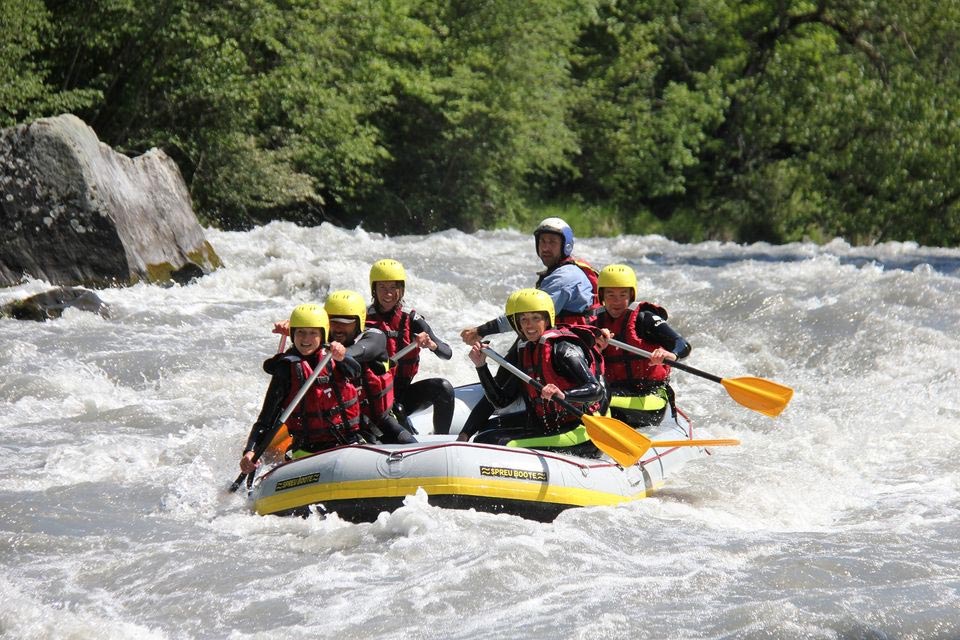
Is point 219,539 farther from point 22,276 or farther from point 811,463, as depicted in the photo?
point 22,276

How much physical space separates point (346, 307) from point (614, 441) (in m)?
1.62

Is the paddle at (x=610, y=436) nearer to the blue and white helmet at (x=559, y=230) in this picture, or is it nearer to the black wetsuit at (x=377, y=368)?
the black wetsuit at (x=377, y=368)

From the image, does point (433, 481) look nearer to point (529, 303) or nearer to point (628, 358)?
point (529, 303)

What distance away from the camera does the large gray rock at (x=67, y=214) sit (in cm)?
1184

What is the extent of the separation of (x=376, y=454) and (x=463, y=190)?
14.9 meters

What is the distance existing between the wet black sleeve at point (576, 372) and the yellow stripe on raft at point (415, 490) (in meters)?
0.50

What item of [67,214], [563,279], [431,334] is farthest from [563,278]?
[67,214]

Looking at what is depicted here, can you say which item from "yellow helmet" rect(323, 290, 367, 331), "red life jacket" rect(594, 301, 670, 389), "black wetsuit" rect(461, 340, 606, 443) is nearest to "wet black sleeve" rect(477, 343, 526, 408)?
"black wetsuit" rect(461, 340, 606, 443)

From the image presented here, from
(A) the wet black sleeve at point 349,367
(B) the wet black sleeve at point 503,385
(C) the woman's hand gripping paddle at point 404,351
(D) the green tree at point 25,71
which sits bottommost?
(B) the wet black sleeve at point 503,385

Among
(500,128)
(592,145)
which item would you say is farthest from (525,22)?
(592,145)

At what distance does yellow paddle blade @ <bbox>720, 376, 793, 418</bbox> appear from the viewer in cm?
773

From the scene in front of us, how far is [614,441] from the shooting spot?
648cm

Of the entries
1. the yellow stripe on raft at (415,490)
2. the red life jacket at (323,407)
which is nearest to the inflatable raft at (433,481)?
the yellow stripe on raft at (415,490)

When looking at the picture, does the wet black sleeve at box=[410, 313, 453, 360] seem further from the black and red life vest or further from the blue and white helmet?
the blue and white helmet
